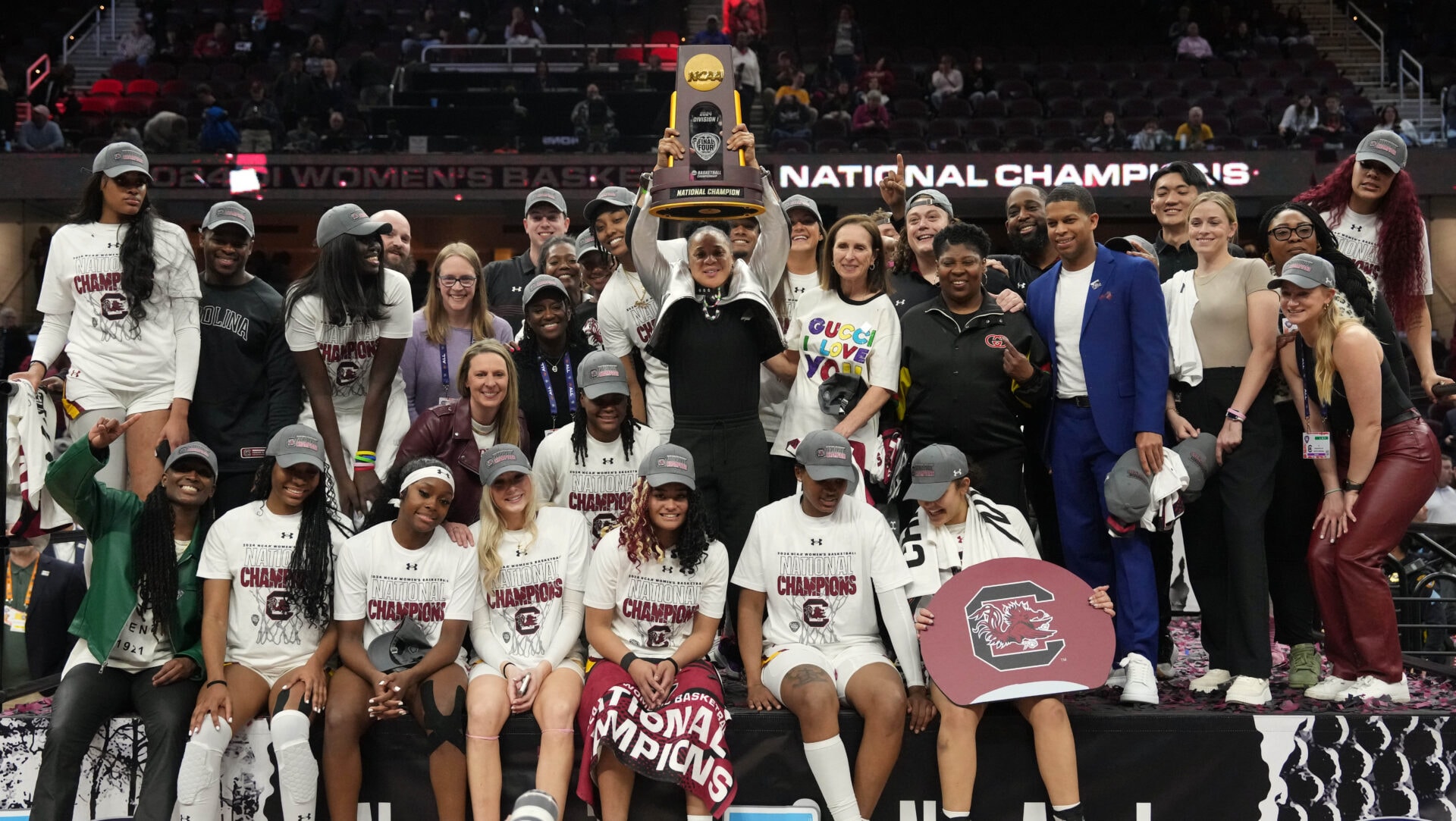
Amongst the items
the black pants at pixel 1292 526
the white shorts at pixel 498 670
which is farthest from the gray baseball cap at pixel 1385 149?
the white shorts at pixel 498 670

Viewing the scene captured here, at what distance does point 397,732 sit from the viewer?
14.3 ft

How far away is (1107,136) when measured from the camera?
559 inches

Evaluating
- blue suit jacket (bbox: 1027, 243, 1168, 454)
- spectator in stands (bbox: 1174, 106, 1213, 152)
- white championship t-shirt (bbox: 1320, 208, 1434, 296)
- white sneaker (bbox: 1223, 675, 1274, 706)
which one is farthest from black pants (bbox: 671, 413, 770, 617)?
spectator in stands (bbox: 1174, 106, 1213, 152)

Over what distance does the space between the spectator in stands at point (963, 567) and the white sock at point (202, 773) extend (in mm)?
2409

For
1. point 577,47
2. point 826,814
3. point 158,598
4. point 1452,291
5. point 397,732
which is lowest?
point 826,814

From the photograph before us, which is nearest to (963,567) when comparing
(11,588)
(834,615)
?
(834,615)

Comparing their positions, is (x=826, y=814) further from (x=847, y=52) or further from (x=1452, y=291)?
(x=1452, y=291)

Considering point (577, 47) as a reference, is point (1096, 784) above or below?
below

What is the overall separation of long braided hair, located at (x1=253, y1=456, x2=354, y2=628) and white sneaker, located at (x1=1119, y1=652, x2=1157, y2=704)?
Result: 2.85 metres

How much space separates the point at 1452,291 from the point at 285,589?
16286 millimetres

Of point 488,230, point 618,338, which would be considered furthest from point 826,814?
point 488,230

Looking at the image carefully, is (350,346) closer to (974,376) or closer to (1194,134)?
(974,376)

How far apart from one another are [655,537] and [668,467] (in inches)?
11.1

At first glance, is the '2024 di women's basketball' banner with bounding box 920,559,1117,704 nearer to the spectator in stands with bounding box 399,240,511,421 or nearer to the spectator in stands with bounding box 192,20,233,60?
the spectator in stands with bounding box 399,240,511,421
